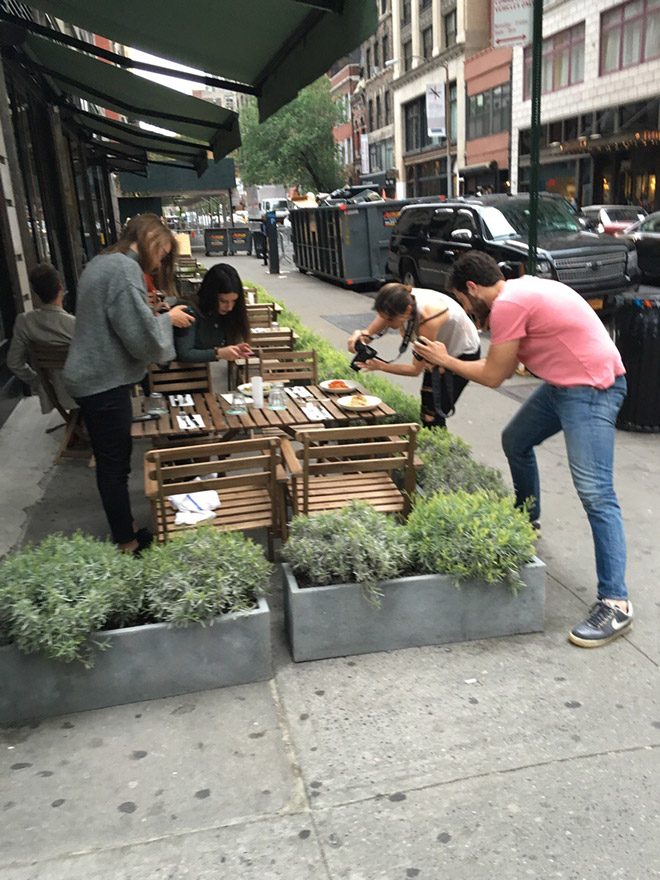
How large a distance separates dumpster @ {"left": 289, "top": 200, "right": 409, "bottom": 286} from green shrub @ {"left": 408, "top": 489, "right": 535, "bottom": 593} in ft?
48.8

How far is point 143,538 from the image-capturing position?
14.9 feet

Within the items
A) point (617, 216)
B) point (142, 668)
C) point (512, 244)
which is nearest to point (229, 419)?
point (142, 668)

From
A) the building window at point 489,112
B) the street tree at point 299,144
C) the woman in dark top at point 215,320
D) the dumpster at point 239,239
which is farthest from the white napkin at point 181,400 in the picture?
the street tree at point 299,144

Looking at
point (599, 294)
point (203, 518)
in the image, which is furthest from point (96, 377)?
point (599, 294)

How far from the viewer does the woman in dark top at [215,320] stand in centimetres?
546

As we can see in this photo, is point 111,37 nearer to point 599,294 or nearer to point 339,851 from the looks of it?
point 339,851

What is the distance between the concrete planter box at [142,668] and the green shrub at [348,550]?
311mm

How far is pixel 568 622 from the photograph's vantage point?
3881 mm

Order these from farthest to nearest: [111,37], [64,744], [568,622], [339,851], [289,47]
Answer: [111,37] → [289,47] → [568,622] → [64,744] → [339,851]

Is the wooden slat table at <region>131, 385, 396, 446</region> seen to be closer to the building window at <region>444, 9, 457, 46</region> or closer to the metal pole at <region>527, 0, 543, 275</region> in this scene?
the metal pole at <region>527, 0, 543, 275</region>

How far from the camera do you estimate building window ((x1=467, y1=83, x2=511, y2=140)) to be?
3775 centimetres

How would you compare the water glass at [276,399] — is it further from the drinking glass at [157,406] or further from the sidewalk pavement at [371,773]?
the sidewalk pavement at [371,773]

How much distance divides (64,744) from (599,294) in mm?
10732

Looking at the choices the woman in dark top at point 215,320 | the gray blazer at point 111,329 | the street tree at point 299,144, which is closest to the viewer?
the gray blazer at point 111,329
